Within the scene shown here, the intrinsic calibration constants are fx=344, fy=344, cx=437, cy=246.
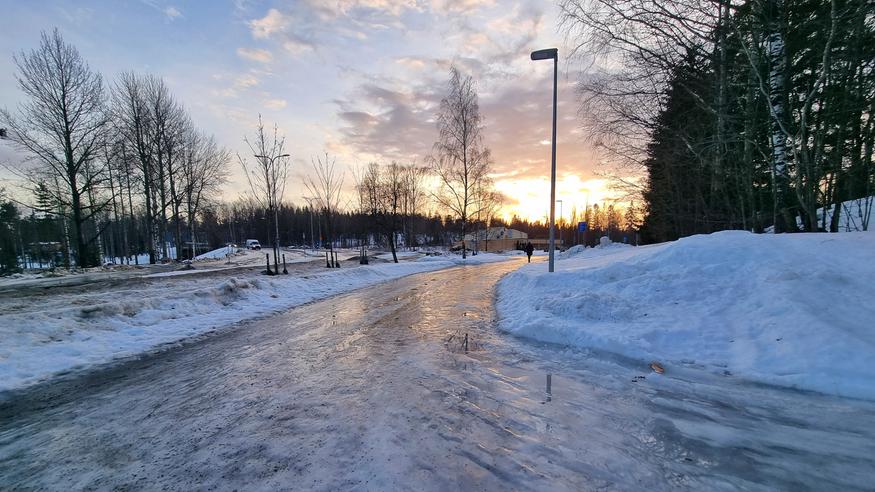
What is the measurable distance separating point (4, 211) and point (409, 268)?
59.9 metres

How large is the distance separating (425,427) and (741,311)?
19.8 feet

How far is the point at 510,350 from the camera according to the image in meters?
6.37

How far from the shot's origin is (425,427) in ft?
11.7

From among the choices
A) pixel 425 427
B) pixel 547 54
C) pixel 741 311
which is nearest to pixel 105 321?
pixel 425 427

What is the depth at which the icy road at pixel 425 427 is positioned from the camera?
2.81m

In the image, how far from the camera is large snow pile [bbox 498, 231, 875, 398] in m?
4.70

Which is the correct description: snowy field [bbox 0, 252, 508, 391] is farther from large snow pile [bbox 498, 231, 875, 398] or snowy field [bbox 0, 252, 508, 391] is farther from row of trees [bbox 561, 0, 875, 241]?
row of trees [bbox 561, 0, 875, 241]

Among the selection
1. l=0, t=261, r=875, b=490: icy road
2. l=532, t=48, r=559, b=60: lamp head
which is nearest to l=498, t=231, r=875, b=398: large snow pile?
l=0, t=261, r=875, b=490: icy road

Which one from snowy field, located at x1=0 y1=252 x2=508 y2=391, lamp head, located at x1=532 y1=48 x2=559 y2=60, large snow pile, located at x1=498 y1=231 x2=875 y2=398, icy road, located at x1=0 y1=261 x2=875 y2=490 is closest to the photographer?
icy road, located at x1=0 y1=261 x2=875 y2=490

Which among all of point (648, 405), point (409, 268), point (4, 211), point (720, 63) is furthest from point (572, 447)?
point (4, 211)

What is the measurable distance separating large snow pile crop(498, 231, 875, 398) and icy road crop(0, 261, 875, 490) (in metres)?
0.54

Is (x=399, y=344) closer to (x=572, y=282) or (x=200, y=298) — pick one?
(x=572, y=282)

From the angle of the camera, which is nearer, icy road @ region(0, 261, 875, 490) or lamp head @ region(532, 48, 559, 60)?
icy road @ region(0, 261, 875, 490)

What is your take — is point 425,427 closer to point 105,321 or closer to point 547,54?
point 105,321
